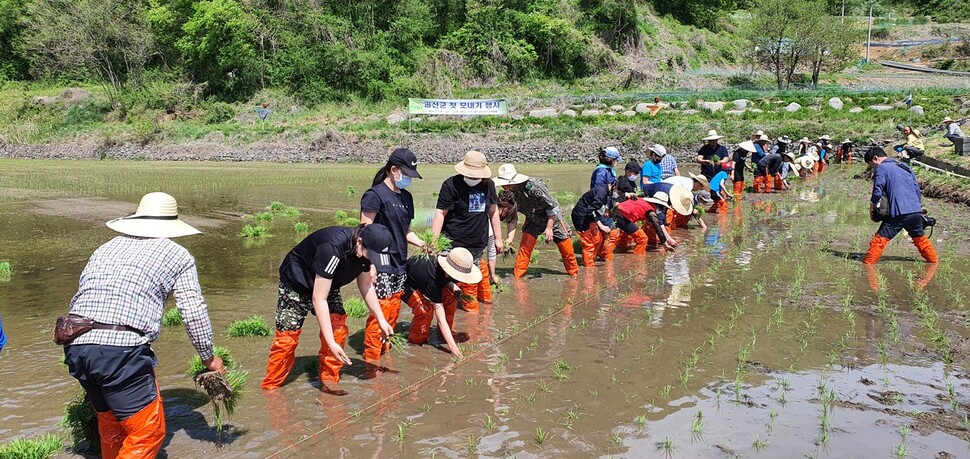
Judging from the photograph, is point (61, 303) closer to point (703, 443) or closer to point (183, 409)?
point (183, 409)

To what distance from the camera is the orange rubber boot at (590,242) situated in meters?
10.4

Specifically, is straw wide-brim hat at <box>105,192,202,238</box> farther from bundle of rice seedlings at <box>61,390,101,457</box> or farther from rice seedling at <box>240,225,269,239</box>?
rice seedling at <box>240,225,269,239</box>

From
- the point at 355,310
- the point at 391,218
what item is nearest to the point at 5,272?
the point at 355,310

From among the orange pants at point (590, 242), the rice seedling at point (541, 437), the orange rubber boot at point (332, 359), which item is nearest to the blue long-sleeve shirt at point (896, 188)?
the orange pants at point (590, 242)

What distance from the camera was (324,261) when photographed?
4949 millimetres

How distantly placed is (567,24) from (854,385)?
173ft

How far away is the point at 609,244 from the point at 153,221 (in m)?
7.87

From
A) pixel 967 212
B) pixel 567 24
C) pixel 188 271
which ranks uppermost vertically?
pixel 567 24

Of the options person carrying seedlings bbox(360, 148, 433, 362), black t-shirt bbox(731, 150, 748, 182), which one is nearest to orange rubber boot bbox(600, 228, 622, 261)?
person carrying seedlings bbox(360, 148, 433, 362)

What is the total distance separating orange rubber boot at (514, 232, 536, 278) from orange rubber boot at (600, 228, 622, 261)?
63.6 inches

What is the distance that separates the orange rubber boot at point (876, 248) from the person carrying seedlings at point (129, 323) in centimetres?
947

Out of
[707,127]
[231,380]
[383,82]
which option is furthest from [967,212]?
[383,82]

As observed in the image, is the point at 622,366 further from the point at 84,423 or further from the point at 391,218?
the point at 84,423

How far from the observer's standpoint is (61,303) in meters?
8.31
